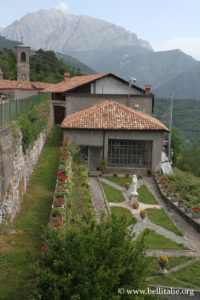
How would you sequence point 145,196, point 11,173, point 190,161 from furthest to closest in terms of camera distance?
point 190,161, point 145,196, point 11,173

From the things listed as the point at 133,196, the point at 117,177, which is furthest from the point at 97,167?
the point at 133,196

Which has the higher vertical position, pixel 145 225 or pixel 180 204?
pixel 180 204

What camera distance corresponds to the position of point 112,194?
2481cm

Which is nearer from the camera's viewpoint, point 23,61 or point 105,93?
point 105,93

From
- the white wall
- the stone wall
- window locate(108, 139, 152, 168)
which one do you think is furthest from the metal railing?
the white wall

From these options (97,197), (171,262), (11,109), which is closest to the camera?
(171,262)

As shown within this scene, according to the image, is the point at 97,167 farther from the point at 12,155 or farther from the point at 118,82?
the point at 12,155

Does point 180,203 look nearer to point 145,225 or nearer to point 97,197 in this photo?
point 145,225

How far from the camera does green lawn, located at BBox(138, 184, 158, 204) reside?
24250 millimetres

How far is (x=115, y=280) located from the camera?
28.4ft

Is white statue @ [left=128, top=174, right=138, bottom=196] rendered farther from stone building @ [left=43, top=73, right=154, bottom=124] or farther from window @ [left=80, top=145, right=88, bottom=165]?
stone building @ [left=43, top=73, right=154, bottom=124]

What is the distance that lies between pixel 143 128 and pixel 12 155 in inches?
624

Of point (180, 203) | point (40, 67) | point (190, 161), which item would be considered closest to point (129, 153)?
point (180, 203)

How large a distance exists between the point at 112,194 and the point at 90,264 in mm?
16100
